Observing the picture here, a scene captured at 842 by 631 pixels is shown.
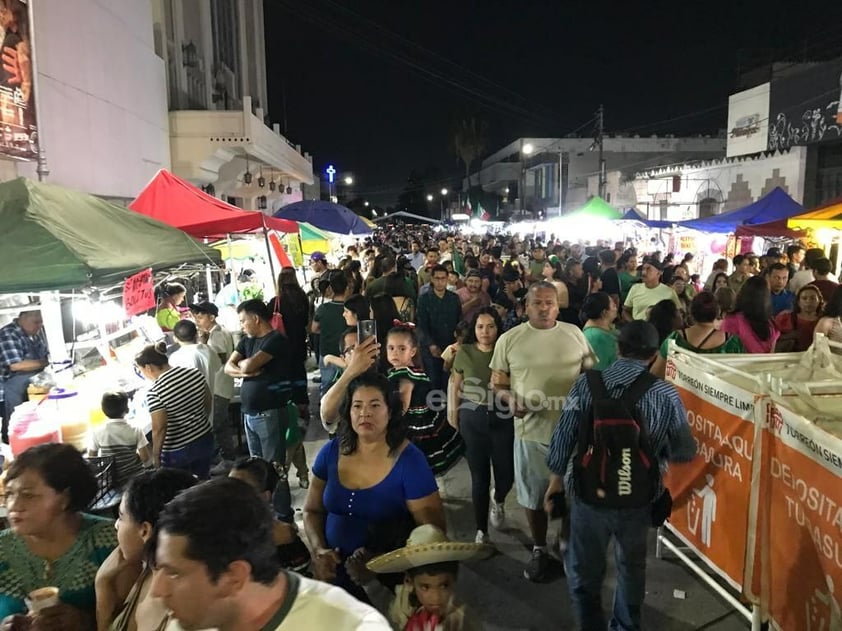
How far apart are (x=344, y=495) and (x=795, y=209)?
13148 millimetres

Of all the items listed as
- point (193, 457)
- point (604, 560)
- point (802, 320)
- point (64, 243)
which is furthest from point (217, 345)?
point (802, 320)

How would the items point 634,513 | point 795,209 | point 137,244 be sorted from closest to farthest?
point 634,513 < point 137,244 < point 795,209

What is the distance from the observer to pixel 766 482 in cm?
330

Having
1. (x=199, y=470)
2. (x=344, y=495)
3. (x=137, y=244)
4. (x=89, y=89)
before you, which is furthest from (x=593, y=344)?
(x=89, y=89)

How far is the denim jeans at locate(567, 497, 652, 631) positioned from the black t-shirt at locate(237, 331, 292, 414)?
8.88ft

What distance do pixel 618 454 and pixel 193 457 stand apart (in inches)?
A: 127

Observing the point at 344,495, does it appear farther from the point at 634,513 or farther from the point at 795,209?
the point at 795,209

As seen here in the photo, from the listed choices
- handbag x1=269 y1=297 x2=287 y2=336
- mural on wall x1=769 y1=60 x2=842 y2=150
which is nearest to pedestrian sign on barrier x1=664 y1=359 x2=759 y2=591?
handbag x1=269 y1=297 x2=287 y2=336

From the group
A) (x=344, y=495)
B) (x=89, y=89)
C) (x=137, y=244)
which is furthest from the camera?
(x=89, y=89)

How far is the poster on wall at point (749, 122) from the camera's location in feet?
64.4

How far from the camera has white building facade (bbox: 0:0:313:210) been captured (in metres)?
8.16

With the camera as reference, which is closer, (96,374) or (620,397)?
(620,397)

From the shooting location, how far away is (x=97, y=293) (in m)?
4.95

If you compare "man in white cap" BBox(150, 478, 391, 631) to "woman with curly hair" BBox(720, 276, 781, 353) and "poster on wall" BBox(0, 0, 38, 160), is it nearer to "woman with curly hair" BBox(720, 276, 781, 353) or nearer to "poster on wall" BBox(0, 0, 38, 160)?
"woman with curly hair" BBox(720, 276, 781, 353)
